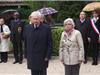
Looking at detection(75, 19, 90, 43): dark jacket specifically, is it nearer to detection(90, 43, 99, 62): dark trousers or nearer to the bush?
detection(90, 43, 99, 62): dark trousers

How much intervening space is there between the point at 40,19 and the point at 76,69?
4.50 feet

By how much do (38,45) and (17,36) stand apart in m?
5.71

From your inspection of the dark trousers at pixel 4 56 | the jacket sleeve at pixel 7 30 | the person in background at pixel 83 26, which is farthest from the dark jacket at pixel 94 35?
the dark trousers at pixel 4 56

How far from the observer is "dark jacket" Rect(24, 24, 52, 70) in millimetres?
8695

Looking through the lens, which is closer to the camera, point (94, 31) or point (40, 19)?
point (40, 19)

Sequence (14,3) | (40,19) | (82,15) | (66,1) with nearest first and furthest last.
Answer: (40,19) → (82,15) → (66,1) → (14,3)

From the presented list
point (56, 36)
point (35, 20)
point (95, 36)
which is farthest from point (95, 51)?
point (35, 20)

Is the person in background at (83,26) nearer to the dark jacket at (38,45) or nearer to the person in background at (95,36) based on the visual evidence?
the person in background at (95,36)

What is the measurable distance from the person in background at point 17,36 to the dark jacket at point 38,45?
5450mm

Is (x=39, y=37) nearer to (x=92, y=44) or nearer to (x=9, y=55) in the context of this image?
(x=92, y=44)

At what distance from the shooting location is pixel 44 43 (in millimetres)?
8711

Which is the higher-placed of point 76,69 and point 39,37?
point 39,37

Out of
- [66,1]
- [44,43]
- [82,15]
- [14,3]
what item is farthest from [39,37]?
[14,3]

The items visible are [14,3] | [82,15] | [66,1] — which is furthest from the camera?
[14,3]
